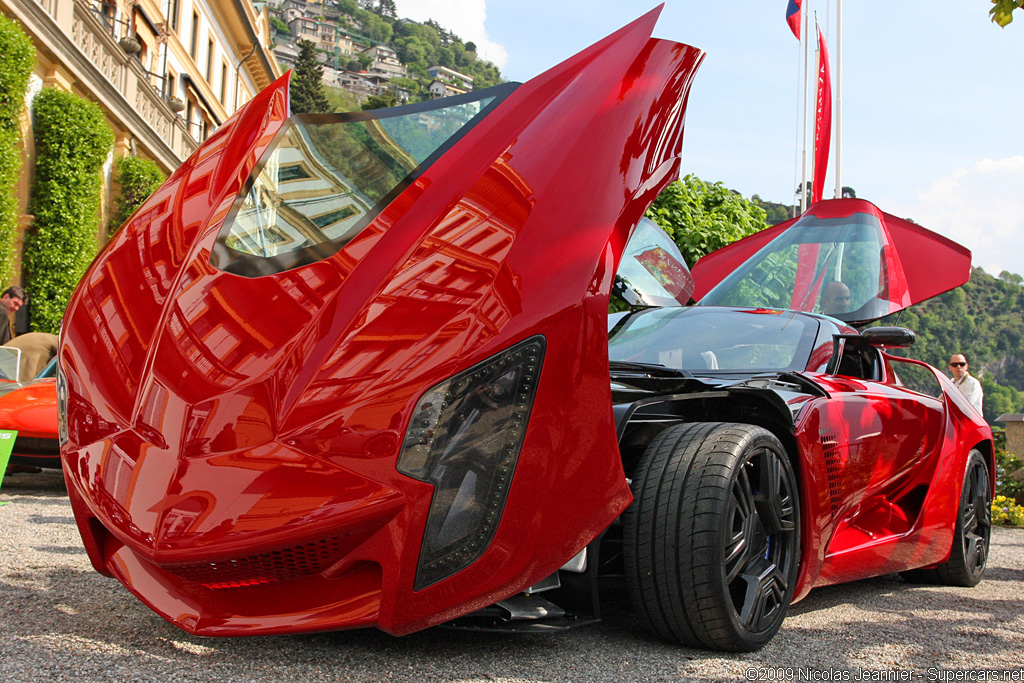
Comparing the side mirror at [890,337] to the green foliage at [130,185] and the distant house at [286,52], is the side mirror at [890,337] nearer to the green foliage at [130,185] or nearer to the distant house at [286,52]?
the green foliage at [130,185]

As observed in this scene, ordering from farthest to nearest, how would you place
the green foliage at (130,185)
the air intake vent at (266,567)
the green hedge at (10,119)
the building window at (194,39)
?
the building window at (194,39) → the green foliage at (130,185) → the green hedge at (10,119) → the air intake vent at (266,567)

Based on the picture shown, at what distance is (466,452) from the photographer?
221 centimetres

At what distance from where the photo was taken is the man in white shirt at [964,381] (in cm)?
844

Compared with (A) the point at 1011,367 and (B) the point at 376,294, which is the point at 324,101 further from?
(B) the point at 376,294

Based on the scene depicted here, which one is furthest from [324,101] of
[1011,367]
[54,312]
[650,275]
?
[650,275]

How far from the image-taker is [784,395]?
3.12 metres

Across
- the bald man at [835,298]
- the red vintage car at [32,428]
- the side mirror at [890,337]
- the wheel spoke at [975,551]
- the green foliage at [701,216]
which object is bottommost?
the red vintage car at [32,428]

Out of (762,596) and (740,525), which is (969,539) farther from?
(740,525)

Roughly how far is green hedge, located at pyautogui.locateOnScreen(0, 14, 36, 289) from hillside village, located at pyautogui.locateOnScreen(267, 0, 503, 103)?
413ft

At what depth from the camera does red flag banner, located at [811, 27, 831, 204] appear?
52.1ft

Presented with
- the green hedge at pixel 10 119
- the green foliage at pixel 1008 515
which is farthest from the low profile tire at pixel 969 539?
the green hedge at pixel 10 119

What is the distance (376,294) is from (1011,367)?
8817 cm

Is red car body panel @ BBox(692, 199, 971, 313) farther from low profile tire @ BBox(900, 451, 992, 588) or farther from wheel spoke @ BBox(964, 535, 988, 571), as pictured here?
wheel spoke @ BBox(964, 535, 988, 571)

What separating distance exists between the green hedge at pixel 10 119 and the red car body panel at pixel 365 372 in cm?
1238
